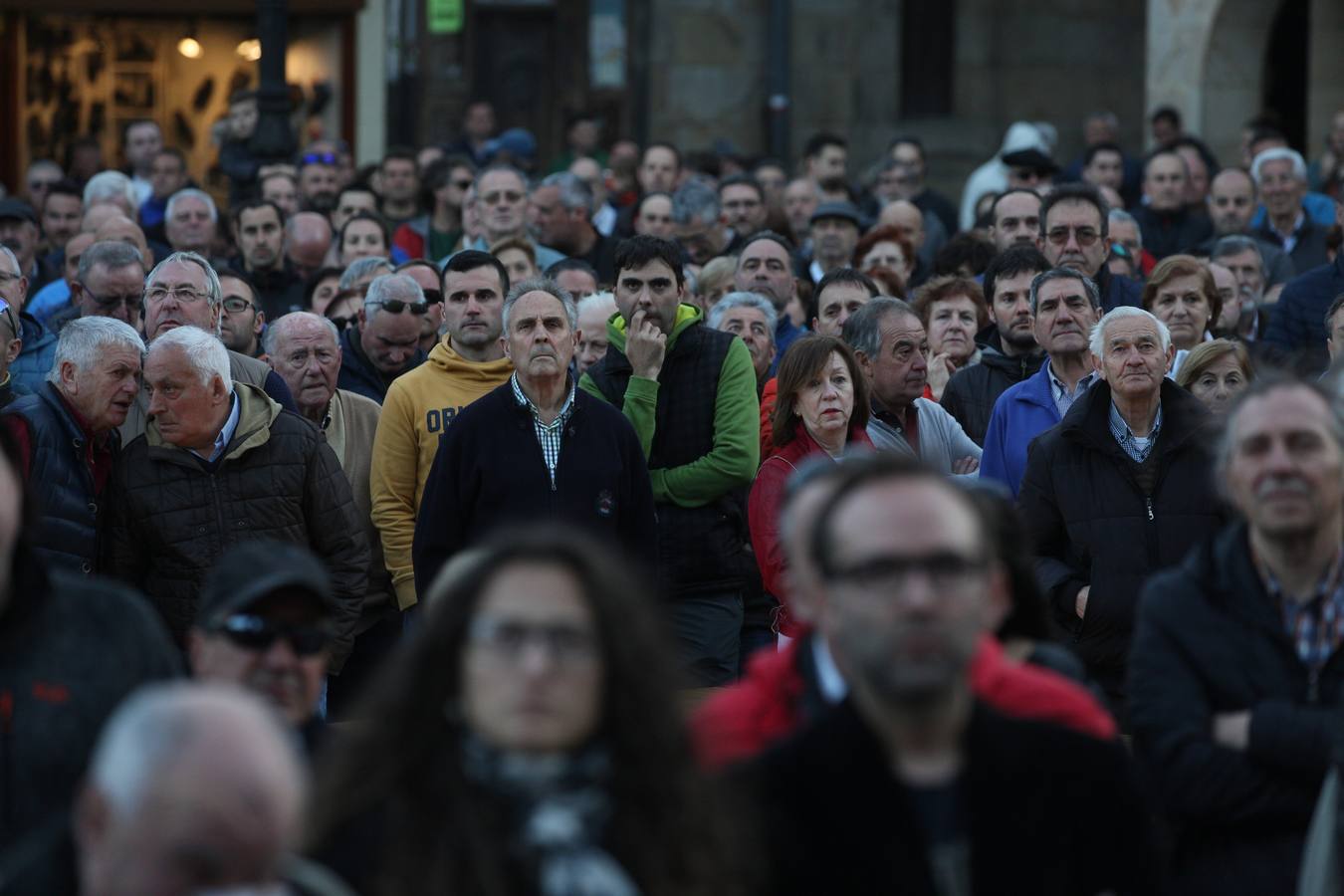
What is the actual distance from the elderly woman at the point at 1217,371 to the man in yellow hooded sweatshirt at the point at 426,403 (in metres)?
2.63

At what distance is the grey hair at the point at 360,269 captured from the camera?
11.1 m

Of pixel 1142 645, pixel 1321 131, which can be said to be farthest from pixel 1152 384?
pixel 1321 131

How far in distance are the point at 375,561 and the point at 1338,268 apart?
488cm

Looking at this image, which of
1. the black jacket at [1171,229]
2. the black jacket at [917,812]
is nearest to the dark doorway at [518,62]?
the black jacket at [1171,229]

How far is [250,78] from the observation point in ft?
70.1

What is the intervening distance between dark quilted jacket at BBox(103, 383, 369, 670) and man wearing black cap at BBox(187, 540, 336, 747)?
299 centimetres

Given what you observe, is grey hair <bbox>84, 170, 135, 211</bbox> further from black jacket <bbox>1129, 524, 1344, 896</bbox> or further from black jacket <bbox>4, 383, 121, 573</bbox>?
black jacket <bbox>1129, 524, 1344, 896</bbox>

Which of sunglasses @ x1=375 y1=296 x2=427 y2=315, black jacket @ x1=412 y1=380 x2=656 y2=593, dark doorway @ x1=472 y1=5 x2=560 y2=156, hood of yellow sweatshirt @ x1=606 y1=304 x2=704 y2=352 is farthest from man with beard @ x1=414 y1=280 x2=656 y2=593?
dark doorway @ x1=472 y1=5 x2=560 y2=156

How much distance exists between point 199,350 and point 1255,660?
4096 mm

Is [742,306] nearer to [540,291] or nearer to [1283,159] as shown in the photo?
[540,291]

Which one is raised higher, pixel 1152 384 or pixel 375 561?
pixel 1152 384

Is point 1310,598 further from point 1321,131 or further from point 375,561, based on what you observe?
point 1321,131

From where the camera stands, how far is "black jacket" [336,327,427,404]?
9984 mm

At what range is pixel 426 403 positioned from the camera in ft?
29.3
